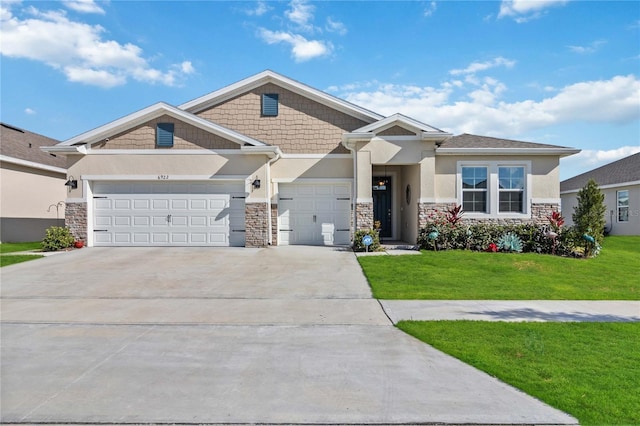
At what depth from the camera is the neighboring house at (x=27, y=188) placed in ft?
55.1

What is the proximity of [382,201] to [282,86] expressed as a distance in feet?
21.1

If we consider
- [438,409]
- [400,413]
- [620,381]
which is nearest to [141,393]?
[400,413]

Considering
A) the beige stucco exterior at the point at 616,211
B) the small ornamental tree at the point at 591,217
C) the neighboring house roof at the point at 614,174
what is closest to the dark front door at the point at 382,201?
the small ornamental tree at the point at 591,217

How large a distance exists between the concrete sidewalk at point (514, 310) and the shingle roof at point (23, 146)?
59.0 feet

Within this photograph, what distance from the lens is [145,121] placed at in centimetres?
1452

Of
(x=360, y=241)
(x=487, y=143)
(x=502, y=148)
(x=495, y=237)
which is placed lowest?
(x=360, y=241)

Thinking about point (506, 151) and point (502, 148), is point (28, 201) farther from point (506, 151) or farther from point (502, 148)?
point (506, 151)

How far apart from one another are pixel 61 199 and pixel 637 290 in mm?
23252

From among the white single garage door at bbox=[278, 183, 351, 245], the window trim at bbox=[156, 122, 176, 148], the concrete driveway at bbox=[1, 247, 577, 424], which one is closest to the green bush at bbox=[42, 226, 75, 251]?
the window trim at bbox=[156, 122, 176, 148]

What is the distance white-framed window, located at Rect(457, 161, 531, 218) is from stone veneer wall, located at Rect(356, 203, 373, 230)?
3.69 m

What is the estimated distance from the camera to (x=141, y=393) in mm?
3840

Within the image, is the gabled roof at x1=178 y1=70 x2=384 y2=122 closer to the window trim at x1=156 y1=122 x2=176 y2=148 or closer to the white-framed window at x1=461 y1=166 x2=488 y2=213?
the window trim at x1=156 y1=122 x2=176 y2=148

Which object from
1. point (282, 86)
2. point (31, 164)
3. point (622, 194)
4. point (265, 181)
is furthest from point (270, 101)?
point (622, 194)

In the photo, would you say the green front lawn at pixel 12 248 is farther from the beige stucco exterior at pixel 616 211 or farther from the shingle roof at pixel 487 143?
the beige stucco exterior at pixel 616 211
